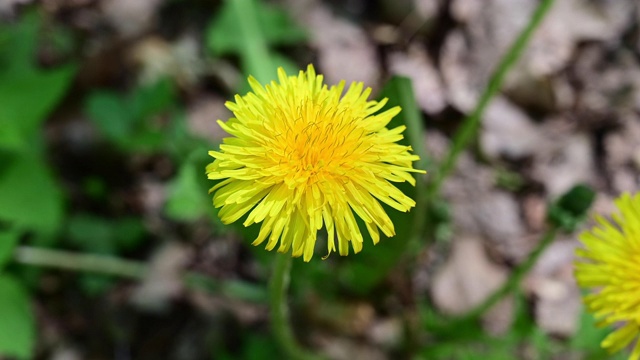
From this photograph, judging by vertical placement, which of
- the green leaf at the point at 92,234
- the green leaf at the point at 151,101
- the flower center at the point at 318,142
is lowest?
the green leaf at the point at 92,234

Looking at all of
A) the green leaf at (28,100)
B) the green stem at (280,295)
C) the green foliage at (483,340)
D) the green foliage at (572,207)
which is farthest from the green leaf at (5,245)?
the green foliage at (572,207)

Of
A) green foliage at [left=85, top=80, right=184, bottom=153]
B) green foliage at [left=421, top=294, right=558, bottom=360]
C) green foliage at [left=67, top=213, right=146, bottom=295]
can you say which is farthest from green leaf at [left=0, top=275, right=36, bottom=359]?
green foliage at [left=421, top=294, right=558, bottom=360]

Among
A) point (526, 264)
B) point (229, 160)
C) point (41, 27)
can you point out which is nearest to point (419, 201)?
point (526, 264)

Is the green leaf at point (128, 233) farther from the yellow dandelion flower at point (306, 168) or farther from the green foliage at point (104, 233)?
the yellow dandelion flower at point (306, 168)

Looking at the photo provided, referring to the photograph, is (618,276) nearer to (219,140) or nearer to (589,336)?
(589,336)

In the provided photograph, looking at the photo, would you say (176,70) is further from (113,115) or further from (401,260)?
(401,260)

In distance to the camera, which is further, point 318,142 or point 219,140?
point 219,140

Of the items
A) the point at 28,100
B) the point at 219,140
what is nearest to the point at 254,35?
the point at 219,140
